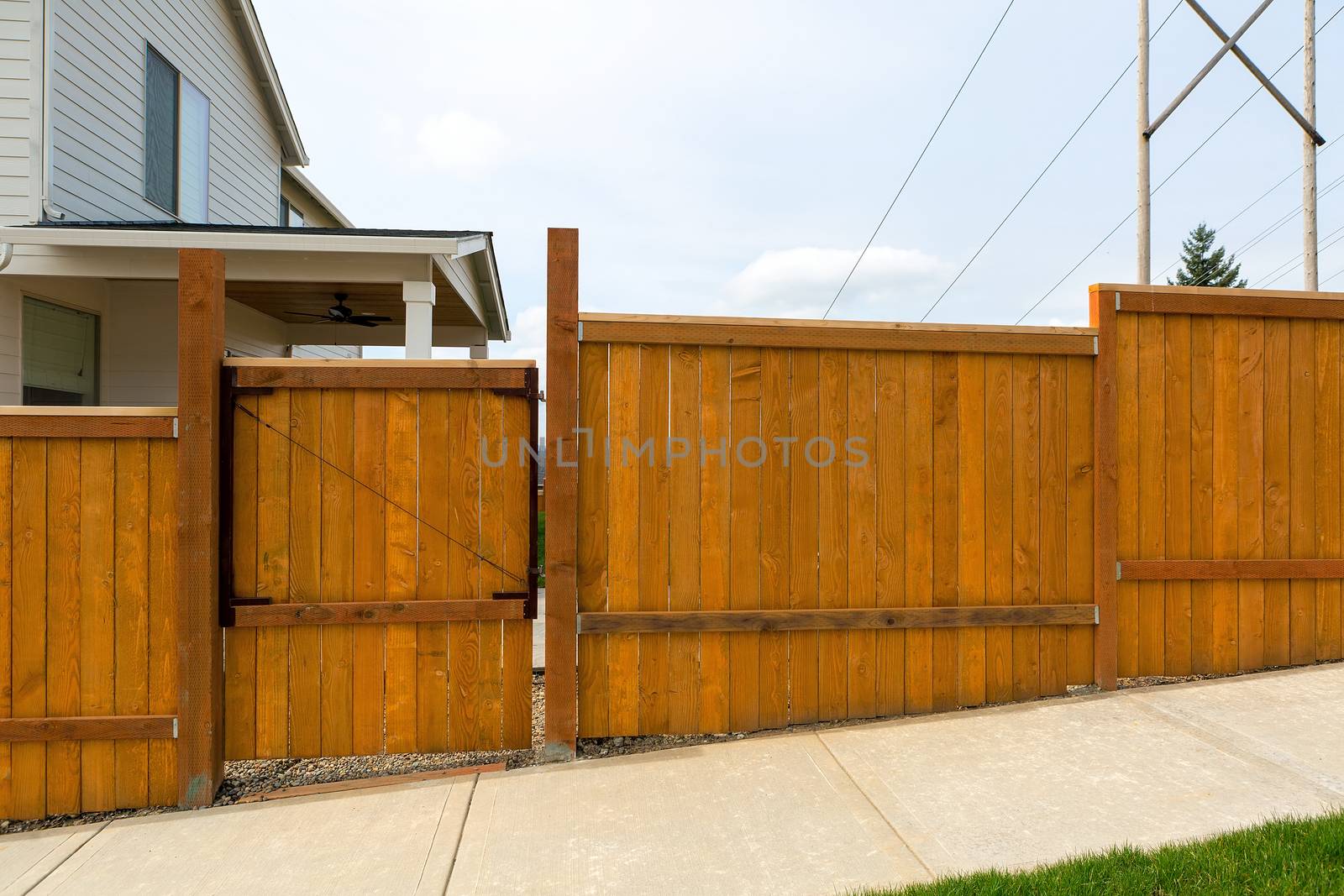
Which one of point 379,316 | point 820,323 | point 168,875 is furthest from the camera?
point 379,316

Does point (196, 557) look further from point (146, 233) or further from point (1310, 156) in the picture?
point (1310, 156)

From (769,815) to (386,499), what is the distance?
2100 millimetres

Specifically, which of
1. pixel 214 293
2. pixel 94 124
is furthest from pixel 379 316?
pixel 214 293

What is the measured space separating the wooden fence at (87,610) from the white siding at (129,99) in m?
5.01

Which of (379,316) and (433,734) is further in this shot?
(379,316)

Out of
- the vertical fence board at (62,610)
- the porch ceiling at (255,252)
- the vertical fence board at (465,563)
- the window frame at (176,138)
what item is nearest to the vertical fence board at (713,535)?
the vertical fence board at (465,563)

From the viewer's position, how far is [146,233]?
643 centimetres

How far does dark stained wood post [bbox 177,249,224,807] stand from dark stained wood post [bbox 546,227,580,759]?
1.42 m

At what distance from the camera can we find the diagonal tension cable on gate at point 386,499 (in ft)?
11.8

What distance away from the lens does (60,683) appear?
343 centimetres

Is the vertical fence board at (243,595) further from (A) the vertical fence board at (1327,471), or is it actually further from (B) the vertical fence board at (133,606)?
(A) the vertical fence board at (1327,471)

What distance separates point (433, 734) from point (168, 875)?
3.57 feet

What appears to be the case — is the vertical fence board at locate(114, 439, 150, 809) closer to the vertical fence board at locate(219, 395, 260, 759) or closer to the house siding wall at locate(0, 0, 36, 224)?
the vertical fence board at locate(219, 395, 260, 759)

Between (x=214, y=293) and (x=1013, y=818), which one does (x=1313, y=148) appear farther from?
(x=214, y=293)
